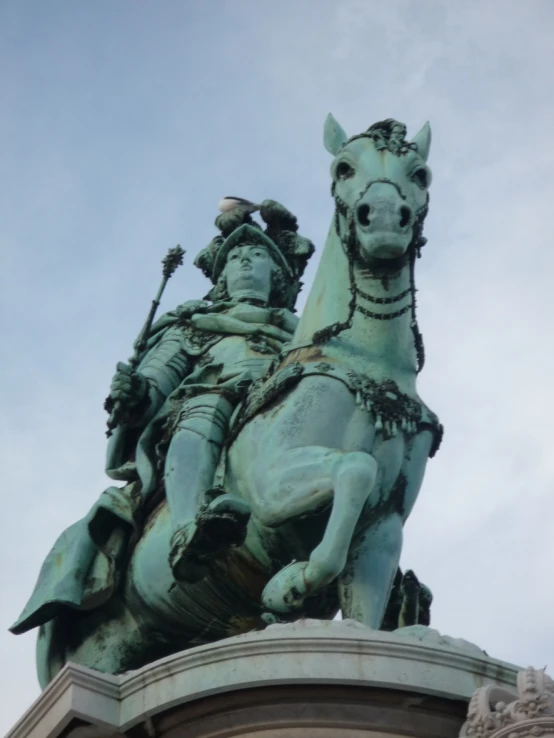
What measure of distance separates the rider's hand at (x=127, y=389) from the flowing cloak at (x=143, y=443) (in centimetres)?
13

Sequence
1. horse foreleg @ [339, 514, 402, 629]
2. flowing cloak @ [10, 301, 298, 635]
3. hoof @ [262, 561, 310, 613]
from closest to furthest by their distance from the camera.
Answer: hoof @ [262, 561, 310, 613], horse foreleg @ [339, 514, 402, 629], flowing cloak @ [10, 301, 298, 635]

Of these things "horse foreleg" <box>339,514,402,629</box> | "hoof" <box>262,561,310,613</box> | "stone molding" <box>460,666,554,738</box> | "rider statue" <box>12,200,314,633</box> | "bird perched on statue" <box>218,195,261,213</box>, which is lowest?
"stone molding" <box>460,666,554,738</box>

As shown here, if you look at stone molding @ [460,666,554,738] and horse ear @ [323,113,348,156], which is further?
horse ear @ [323,113,348,156]

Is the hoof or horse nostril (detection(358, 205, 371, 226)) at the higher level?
horse nostril (detection(358, 205, 371, 226))

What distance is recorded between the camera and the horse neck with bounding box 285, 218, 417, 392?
907 cm

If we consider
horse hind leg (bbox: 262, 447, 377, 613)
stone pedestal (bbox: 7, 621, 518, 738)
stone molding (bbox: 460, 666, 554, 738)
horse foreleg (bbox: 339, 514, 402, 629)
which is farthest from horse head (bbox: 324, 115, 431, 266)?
stone molding (bbox: 460, 666, 554, 738)

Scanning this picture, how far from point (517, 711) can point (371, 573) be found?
1.86 metres

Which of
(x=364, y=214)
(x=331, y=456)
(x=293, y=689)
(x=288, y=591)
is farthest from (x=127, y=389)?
(x=293, y=689)

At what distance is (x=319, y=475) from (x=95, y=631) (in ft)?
6.51

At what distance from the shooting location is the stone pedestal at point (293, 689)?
7.11m

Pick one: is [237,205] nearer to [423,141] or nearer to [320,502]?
[423,141]

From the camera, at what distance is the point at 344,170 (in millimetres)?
9375

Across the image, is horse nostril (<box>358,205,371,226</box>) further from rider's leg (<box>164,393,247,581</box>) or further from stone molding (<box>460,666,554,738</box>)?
stone molding (<box>460,666,554,738</box>)

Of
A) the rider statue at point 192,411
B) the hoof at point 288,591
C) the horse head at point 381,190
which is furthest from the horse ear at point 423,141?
the hoof at point 288,591
